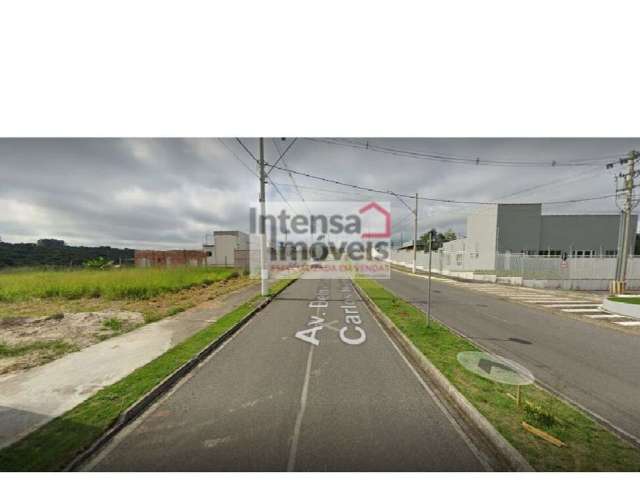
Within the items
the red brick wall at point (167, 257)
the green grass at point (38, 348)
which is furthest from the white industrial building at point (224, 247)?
the green grass at point (38, 348)

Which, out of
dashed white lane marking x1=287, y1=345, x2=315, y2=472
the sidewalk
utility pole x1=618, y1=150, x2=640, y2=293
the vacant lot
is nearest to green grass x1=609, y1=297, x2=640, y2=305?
utility pole x1=618, y1=150, x2=640, y2=293

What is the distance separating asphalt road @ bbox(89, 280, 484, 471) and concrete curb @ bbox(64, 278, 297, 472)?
0.49ft

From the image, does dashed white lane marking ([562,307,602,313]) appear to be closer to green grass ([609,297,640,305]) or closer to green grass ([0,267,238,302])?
green grass ([609,297,640,305])

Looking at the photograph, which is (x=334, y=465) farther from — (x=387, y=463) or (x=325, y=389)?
(x=325, y=389)

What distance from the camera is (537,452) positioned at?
8.35 ft

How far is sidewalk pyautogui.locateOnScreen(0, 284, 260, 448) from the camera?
10.5 ft

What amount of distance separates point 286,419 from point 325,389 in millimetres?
922

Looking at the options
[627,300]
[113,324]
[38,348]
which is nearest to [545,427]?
[38,348]

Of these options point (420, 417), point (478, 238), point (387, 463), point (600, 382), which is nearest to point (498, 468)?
point (420, 417)

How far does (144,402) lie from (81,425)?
0.66 m

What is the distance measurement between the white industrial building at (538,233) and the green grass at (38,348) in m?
28.6

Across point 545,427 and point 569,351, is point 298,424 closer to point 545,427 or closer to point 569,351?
point 545,427

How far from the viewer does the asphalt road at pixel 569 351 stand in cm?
370

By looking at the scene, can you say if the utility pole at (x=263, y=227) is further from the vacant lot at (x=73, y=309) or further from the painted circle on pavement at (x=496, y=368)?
the painted circle on pavement at (x=496, y=368)
